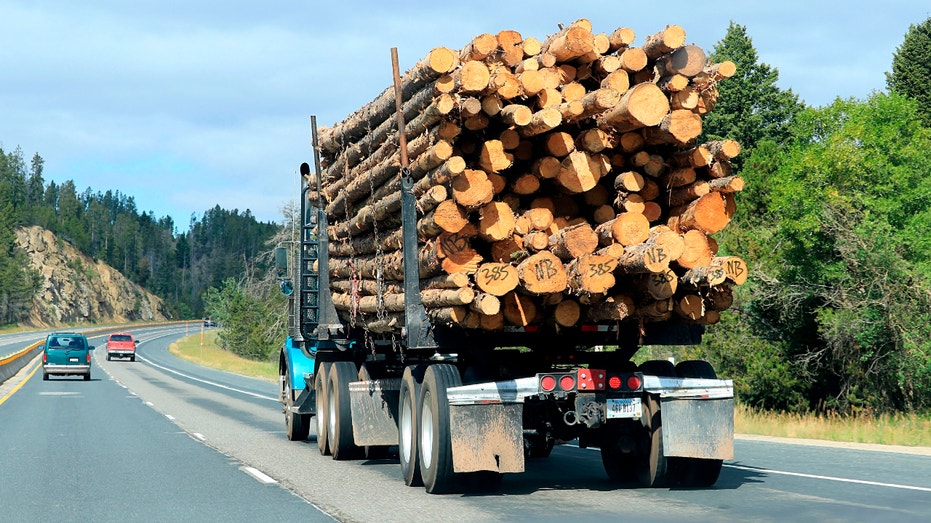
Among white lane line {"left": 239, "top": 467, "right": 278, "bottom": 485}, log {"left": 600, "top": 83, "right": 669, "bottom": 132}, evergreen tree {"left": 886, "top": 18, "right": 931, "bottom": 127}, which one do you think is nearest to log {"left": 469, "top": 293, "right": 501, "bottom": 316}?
log {"left": 600, "top": 83, "right": 669, "bottom": 132}

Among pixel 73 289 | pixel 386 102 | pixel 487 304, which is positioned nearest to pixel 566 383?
pixel 487 304

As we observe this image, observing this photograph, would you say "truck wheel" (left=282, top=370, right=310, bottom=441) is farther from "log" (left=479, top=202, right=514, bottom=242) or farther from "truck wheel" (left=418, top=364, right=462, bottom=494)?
"log" (left=479, top=202, right=514, bottom=242)

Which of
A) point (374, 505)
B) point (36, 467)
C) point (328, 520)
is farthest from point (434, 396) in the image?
point (36, 467)

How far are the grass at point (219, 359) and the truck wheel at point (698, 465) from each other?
36493 mm

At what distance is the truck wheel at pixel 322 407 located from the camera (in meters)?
15.2

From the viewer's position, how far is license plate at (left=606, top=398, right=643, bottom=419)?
1024 cm

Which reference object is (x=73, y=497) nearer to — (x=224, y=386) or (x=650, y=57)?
(x=650, y=57)

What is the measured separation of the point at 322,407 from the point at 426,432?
504 centimetres

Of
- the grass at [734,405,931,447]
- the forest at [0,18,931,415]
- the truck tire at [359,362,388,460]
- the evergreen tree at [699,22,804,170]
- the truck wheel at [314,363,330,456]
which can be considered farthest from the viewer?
the evergreen tree at [699,22,804,170]

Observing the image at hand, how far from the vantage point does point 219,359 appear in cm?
7669

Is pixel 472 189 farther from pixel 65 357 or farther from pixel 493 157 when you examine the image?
pixel 65 357

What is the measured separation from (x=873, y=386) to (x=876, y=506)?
20.0 meters

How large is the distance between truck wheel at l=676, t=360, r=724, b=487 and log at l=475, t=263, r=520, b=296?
2169 mm

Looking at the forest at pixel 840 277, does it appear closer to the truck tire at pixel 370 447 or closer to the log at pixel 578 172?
the truck tire at pixel 370 447
